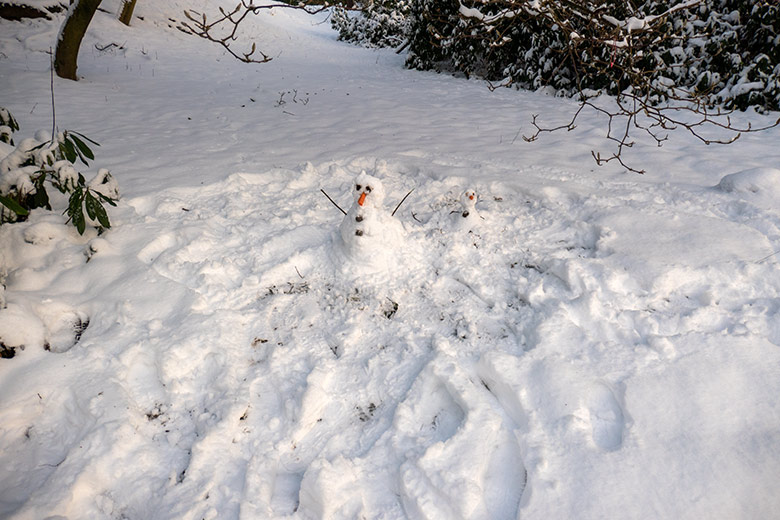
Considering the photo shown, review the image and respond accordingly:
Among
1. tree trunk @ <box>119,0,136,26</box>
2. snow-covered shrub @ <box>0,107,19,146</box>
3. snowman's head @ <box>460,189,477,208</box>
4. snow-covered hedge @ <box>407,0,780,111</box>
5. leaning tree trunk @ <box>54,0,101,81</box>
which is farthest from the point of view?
Result: tree trunk @ <box>119,0,136,26</box>

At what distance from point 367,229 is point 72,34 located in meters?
5.55

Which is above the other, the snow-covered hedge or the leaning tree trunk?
the snow-covered hedge

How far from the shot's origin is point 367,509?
144cm

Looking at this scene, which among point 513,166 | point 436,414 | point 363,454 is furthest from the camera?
point 513,166

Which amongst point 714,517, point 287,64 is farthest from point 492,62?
point 714,517

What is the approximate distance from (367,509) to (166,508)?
0.65 meters

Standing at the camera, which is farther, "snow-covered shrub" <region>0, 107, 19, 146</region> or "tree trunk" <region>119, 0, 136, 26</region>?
"tree trunk" <region>119, 0, 136, 26</region>

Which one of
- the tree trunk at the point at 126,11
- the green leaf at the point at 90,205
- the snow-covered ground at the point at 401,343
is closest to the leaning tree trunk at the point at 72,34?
the snow-covered ground at the point at 401,343

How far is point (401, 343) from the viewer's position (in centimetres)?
199

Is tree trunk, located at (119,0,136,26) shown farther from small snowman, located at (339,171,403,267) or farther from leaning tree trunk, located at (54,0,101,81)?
small snowman, located at (339,171,403,267)

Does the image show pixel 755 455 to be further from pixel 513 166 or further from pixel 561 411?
pixel 513 166

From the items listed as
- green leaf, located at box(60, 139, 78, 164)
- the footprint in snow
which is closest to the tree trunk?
green leaf, located at box(60, 139, 78, 164)

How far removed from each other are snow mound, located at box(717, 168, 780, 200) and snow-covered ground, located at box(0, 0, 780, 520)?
0.01 metres

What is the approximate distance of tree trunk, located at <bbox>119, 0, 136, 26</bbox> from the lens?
27.5 feet
